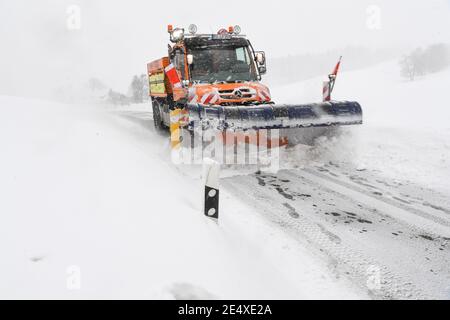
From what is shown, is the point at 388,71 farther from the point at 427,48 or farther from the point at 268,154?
the point at 268,154

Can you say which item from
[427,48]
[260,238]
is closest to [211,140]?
[260,238]

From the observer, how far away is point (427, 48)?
3098 cm

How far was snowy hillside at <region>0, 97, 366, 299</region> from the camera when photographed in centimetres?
218

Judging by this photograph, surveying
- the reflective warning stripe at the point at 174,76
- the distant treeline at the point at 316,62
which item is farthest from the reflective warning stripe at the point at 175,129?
the distant treeline at the point at 316,62

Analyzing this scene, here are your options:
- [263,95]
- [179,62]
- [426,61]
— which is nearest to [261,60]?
[263,95]

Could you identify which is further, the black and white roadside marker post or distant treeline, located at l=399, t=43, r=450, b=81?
distant treeline, located at l=399, t=43, r=450, b=81

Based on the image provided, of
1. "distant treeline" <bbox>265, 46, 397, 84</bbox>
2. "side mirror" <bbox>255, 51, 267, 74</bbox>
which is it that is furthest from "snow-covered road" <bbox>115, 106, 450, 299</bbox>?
"distant treeline" <bbox>265, 46, 397, 84</bbox>

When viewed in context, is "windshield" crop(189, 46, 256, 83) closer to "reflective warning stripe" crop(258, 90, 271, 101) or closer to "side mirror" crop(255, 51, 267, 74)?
"side mirror" crop(255, 51, 267, 74)

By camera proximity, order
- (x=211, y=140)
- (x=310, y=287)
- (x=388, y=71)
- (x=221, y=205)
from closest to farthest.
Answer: (x=310, y=287), (x=221, y=205), (x=211, y=140), (x=388, y=71)

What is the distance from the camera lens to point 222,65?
788cm

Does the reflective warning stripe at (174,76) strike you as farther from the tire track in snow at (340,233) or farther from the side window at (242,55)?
the tire track in snow at (340,233)

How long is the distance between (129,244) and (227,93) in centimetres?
501
